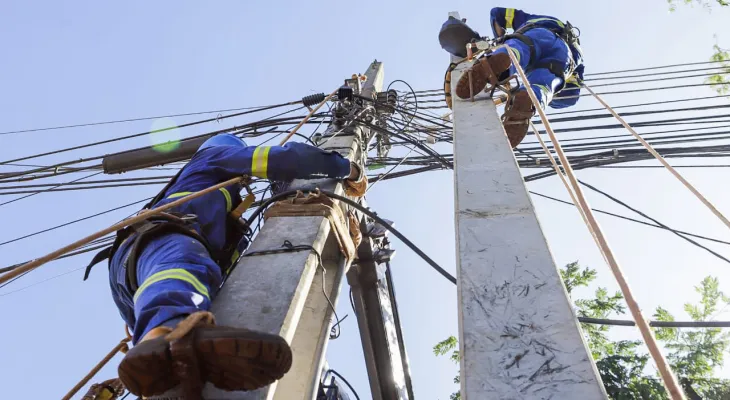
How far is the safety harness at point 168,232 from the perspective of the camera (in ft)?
6.69

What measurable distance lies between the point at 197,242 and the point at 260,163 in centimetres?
74

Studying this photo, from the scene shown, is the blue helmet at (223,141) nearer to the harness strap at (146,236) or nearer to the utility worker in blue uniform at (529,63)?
the harness strap at (146,236)

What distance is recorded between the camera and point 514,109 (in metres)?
4.00

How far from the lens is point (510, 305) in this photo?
4.89 feet

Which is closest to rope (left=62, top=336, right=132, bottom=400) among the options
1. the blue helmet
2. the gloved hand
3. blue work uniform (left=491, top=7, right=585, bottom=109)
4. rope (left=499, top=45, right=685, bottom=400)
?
the blue helmet

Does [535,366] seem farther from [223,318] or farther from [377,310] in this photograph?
[377,310]

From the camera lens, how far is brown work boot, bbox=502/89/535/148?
391 centimetres

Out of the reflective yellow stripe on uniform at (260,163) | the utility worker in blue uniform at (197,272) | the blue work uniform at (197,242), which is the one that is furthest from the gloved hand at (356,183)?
the reflective yellow stripe on uniform at (260,163)

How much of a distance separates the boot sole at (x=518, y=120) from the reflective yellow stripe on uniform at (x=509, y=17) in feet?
6.95

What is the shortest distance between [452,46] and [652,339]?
16.0 ft

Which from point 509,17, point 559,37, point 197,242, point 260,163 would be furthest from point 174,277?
point 509,17

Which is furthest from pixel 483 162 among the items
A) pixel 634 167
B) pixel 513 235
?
pixel 634 167

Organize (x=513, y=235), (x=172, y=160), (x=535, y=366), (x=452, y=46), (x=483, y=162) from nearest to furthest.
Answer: (x=535, y=366), (x=513, y=235), (x=483, y=162), (x=172, y=160), (x=452, y=46)

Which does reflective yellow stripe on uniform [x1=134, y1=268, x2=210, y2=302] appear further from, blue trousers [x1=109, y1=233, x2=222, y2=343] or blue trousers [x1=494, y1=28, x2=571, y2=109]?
blue trousers [x1=494, y1=28, x2=571, y2=109]
